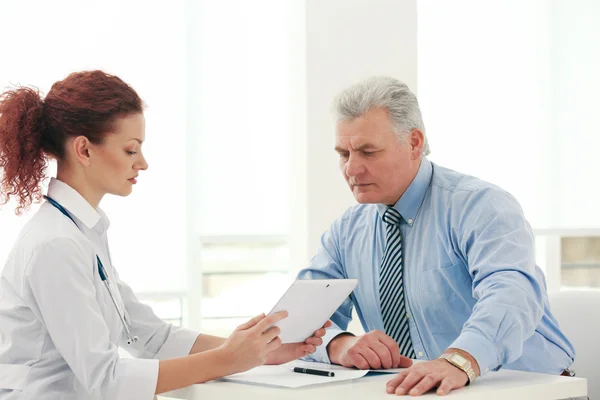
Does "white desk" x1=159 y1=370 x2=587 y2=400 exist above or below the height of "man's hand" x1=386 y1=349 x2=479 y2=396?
below

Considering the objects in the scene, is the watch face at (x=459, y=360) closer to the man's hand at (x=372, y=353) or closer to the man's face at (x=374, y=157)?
the man's hand at (x=372, y=353)

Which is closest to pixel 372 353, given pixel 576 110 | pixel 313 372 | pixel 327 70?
pixel 313 372

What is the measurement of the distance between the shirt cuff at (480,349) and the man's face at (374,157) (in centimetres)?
56

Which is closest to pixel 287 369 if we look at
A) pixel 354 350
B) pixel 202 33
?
pixel 354 350

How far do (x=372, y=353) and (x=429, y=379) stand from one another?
307 millimetres

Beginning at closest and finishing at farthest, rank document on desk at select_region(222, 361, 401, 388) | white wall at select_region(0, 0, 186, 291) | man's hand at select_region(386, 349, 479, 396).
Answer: man's hand at select_region(386, 349, 479, 396)
document on desk at select_region(222, 361, 401, 388)
white wall at select_region(0, 0, 186, 291)

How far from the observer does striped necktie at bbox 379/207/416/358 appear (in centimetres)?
213

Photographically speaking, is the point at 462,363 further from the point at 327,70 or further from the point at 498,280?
the point at 327,70

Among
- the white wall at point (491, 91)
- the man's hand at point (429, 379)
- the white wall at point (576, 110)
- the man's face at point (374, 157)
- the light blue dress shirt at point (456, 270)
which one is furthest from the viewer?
the white wall at point (576, 110)

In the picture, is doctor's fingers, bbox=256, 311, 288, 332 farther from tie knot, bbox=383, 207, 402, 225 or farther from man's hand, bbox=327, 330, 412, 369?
tie knot, bbox=383, 207, 402, 225

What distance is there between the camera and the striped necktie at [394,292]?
6.99 ft

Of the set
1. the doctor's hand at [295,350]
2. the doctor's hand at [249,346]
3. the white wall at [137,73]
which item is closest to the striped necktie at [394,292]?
the doctor's hand at [295,350]

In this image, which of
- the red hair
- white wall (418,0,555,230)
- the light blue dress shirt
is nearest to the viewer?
the light blue dress shirt

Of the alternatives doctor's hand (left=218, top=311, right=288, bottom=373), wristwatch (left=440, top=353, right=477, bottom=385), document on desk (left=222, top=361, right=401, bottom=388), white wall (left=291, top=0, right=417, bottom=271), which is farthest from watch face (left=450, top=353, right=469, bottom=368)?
white wall (left=291, top=0, right=417, bottom=271)
